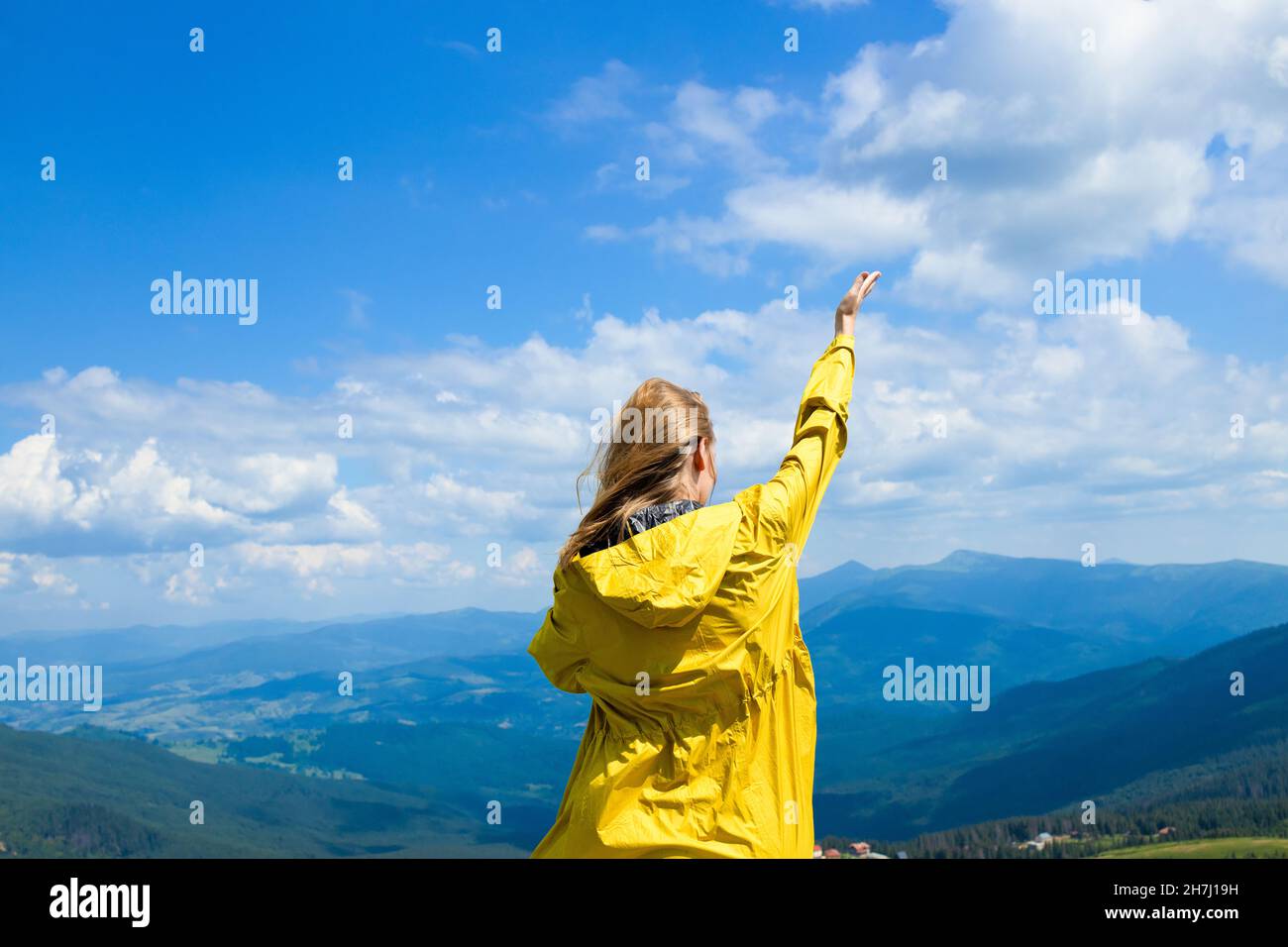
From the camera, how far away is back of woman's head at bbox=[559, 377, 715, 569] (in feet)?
10.7

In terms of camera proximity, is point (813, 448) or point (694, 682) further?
point (813, 448)

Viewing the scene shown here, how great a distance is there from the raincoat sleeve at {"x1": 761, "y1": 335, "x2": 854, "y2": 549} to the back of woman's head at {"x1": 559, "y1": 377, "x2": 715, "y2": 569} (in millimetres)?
329

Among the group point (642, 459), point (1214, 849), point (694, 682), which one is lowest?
point (1214, 849)

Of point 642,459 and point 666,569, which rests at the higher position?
point 642,459

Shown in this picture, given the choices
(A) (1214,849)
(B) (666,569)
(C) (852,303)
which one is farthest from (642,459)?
(A) (1214,849)

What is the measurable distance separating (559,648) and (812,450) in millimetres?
1191

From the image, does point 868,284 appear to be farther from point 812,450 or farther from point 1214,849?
point 1214,849

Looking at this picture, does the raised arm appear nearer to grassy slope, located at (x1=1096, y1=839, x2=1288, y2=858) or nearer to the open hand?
the open hand

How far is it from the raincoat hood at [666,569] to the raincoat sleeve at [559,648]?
0.23 meters

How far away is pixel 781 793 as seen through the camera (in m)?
3.36

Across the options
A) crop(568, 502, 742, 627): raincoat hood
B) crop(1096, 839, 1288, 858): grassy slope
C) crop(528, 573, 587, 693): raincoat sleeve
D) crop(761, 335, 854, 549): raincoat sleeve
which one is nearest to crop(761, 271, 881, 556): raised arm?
crop(761, 335, 854, 549): raincoat sleeve

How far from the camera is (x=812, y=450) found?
354 centimetres
